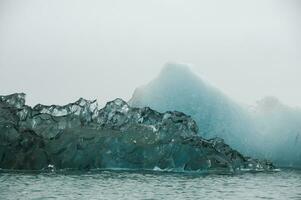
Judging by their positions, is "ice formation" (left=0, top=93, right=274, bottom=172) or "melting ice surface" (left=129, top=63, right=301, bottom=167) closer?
"ice formation" (left=0, top=93, right=274, bottom=172)

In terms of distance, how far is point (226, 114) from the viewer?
268 feet

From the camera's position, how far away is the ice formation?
197 feet

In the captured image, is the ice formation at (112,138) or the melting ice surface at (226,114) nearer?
the ice formation at (112,138)

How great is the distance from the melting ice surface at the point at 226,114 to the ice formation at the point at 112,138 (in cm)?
1335

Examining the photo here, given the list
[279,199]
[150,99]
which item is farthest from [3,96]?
[279,199]

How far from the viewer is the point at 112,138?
206ft

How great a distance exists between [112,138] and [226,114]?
1022 inches

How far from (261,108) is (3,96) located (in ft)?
147

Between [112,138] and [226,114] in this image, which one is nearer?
[112,138]

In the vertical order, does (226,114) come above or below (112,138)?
above

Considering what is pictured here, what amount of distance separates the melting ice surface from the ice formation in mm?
13345

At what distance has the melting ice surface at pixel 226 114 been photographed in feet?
268

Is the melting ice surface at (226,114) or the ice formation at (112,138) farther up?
the melting ice surface at (226,114)

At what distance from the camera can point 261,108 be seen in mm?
86562
